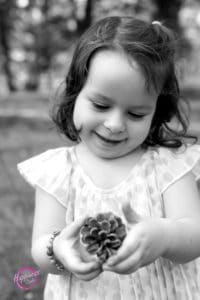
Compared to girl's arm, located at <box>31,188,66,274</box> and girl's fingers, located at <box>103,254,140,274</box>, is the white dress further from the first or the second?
girl's fingers, located at <box>103,254,140,274</box>

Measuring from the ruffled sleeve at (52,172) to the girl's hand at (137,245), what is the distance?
35cm

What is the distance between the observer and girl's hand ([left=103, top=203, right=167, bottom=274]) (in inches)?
43.7

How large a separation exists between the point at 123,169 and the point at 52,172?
0.23m

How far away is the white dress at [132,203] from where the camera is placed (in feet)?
4.68

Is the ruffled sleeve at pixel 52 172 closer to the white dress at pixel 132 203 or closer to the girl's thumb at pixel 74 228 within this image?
the white dress at pixel 132 203

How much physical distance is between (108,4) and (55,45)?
206 cm

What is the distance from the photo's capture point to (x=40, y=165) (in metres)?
1.61

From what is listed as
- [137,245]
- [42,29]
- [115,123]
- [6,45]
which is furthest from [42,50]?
[137,245]

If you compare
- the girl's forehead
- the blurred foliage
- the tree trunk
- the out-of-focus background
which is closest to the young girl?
the girl's forehead

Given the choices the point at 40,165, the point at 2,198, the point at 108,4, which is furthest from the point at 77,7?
the point at 40,165

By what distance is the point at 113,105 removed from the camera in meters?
1.35

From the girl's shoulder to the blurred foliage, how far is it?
1238cm

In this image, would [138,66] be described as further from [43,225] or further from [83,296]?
[83,296]

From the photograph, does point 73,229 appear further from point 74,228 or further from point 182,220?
point 182,220
